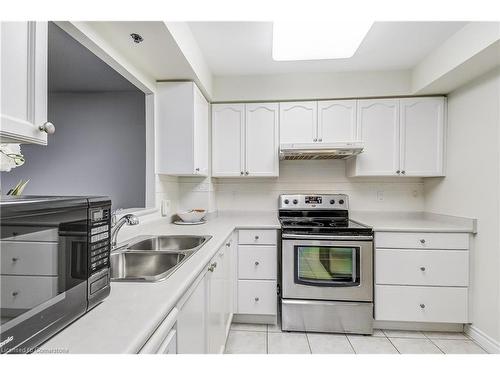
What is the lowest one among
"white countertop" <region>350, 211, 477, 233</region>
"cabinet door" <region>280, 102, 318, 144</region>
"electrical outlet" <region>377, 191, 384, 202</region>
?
"white countertop" <region>350, 211, 477, 233</region>

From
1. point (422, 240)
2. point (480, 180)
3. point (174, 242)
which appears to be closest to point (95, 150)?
point (174, 242)

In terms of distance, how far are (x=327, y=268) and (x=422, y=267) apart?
2.57 feet

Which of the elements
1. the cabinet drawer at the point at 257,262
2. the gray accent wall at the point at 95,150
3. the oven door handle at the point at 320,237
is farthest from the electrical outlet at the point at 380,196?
the gray accent wall at the point at 95,150

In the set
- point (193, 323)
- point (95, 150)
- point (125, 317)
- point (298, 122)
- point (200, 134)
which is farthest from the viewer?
point (95, 150)

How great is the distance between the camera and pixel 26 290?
20.9 inches

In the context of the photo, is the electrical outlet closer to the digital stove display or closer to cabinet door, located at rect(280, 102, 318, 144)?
the digital stove display

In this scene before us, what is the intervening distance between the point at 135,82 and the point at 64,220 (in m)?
1.64

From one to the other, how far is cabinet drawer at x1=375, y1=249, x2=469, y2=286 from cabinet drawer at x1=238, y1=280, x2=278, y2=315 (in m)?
0.90

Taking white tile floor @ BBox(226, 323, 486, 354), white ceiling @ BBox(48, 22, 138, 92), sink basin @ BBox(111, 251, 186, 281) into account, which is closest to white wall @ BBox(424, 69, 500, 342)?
white tile floor @ BBox(226, 323, 486, 354)

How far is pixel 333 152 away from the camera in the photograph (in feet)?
8.00

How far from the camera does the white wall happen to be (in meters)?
1.90

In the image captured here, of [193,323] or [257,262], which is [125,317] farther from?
[257,262]

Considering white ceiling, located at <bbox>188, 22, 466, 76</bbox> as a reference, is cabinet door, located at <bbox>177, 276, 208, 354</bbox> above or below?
below

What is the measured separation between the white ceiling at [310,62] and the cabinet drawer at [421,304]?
200 centimetres
